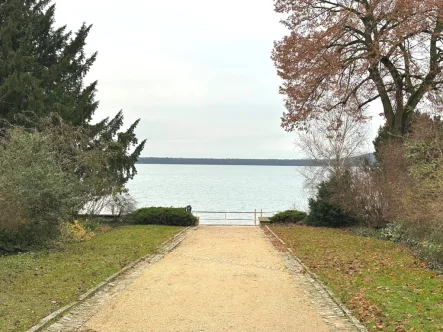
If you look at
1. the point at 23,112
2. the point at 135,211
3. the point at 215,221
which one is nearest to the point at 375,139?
the point at 215,221

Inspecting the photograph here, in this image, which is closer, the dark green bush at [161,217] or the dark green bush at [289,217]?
the dark green bush at [161,217]

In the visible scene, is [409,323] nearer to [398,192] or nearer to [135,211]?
[398,192]

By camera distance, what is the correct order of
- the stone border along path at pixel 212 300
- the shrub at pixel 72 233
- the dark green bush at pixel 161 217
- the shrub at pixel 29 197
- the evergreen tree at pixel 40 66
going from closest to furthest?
1. the stone border along path at pixel 212 300
2. the shrub at pixel 29 197
3. the shrub at pixel 72 233
4. the evergreen tree at pixel 40 66
5. the dark green bush at pixel 161 217

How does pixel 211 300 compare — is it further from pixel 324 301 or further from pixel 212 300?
pixel 324 301

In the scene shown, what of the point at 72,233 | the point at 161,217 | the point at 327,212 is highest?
the point at 327,212

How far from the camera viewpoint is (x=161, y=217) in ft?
71.9

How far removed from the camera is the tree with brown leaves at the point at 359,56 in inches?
597

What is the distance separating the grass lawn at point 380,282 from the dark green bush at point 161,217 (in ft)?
27.3

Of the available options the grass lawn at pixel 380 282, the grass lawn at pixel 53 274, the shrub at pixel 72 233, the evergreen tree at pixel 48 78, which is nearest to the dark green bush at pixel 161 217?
the evergreen tree at pixel 48 78

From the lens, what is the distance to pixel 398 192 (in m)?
15.3

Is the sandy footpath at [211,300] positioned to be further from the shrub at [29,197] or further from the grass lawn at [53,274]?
the shrub at [29,197]

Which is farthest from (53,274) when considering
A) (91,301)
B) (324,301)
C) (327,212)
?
(327,212)

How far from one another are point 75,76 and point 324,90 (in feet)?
49.5

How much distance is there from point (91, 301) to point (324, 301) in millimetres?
3975
